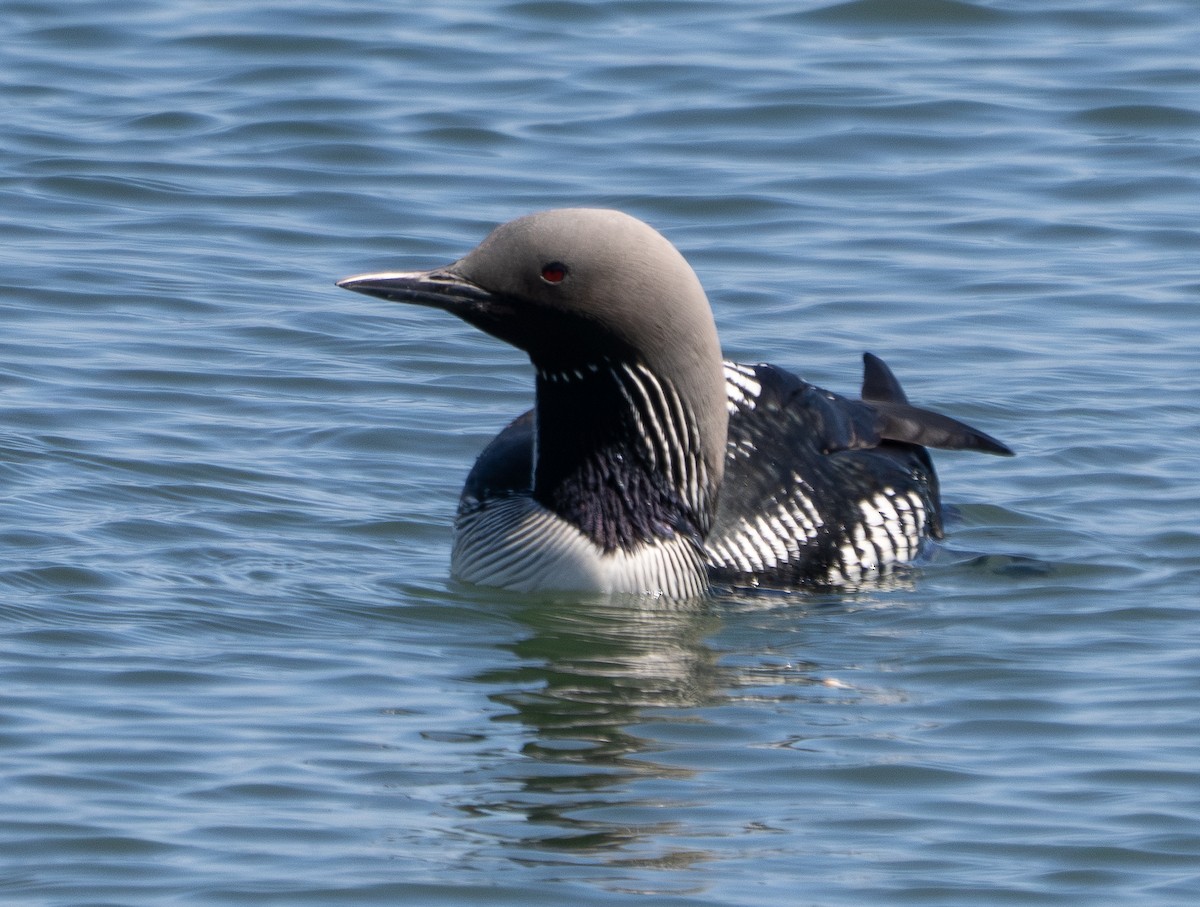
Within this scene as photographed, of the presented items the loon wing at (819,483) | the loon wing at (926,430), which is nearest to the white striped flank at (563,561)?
the loon wing at (819,483)

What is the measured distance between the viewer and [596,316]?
6723mm

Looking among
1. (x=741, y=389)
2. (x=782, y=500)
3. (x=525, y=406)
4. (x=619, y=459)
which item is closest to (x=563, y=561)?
(x=619, y=459)

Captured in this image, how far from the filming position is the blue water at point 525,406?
213 inches

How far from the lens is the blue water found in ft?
17.8

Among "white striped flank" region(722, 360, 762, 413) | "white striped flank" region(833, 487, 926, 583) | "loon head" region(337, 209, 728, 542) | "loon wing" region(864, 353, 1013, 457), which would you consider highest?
"loon head" region(337, 209, 728, 542)

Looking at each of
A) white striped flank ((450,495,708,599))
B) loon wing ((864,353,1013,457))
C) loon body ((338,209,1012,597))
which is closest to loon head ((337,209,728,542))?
loon body ((338,209,1012,597))

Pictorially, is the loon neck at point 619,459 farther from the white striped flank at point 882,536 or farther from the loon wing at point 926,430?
the loon wing at point 926,430

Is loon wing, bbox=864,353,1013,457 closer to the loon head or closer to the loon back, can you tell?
the loon back

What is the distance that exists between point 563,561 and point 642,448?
1.24 feet

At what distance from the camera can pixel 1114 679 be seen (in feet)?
21.3

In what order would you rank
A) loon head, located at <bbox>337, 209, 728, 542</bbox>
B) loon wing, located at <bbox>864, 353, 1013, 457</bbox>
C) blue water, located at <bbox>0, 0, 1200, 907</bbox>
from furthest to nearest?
loon wing, located at <bbox>864, 353, 1013, 457</bbox> → loon head, located at <bbox>337, 209, 728, 542</bbox> → blue water, located at <bbox>0, 0, 1200, 907</bbox>

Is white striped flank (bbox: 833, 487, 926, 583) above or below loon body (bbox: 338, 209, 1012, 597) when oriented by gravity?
below

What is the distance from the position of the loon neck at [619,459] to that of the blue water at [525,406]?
248mm

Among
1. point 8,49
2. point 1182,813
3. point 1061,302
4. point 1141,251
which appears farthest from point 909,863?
point 8,49
